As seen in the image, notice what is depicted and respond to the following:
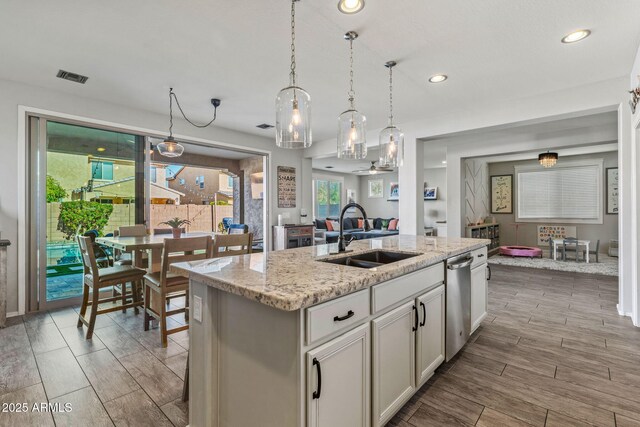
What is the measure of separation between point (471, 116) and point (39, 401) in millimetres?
5197

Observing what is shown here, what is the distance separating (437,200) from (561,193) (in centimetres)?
338

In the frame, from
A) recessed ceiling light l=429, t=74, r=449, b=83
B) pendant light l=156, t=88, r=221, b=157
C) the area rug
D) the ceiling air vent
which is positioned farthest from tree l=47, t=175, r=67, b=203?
the area rug

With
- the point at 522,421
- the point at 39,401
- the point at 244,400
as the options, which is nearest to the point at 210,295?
the point at 244,400

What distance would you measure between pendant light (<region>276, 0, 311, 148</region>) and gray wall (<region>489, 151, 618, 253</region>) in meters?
8.41

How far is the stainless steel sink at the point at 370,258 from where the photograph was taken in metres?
2.07

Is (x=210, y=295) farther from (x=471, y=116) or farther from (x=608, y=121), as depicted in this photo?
(x=608, y=121)

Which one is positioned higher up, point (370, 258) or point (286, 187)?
point (286, 187)

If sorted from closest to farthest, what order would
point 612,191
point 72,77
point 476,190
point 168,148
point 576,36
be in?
point 576,36 → point 72,77 → point 168,148 → point 612,191 → point 476,190

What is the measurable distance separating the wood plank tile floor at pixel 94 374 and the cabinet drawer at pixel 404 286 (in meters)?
1.29

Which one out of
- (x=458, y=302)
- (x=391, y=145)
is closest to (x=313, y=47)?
(x=391, y=145)

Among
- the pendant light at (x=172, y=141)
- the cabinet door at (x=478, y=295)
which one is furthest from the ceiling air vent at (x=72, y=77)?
the cabinet door at (x=478, y=295)

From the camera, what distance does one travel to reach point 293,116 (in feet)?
7.08

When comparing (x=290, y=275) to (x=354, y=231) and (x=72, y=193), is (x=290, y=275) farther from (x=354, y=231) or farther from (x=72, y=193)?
(x=354, y=231)

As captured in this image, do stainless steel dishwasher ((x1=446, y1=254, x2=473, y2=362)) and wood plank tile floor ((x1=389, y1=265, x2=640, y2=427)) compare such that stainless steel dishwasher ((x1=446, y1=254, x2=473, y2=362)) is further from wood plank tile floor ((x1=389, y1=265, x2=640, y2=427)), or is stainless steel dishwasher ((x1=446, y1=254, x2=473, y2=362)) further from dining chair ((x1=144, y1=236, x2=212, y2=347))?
dining chair ((x1=144, y1=236, x2=212, y2=347))
